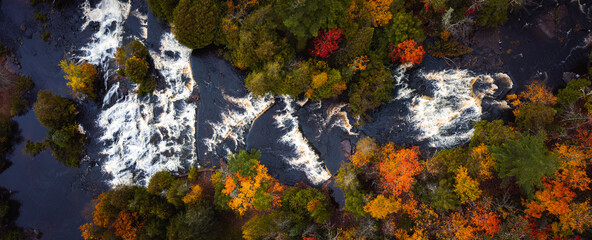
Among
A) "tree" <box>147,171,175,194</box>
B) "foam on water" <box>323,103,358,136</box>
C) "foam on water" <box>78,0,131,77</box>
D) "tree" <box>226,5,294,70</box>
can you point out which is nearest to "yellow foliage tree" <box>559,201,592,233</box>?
"foam on water" <box>323,103,358,136</box>

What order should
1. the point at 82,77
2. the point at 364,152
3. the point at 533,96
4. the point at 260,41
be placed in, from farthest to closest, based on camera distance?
the point at 82,77 < the point at 364,152 < the point at 533,96 < the point at 260,41

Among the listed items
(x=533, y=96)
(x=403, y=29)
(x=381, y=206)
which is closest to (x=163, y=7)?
(x=403, y=29)

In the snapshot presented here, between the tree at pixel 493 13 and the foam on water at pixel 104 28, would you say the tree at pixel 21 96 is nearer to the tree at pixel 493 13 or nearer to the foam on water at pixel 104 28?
the foam on water at pixel 104 28

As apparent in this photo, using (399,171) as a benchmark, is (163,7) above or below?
above

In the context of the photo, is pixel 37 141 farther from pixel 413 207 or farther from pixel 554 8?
pixel 554 8

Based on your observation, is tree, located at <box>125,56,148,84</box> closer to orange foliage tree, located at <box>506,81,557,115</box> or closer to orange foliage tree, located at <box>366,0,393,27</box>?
orange foliage tree, located at <box>366,0,393,27</box>

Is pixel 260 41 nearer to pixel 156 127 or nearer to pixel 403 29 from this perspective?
pixel 403 29
